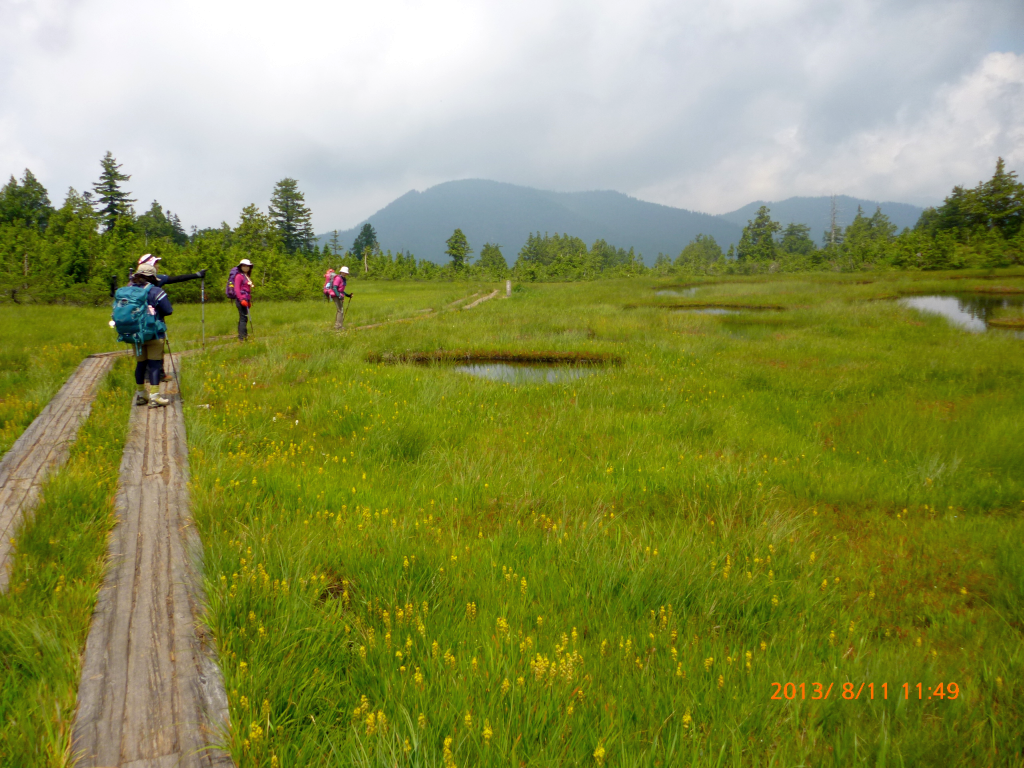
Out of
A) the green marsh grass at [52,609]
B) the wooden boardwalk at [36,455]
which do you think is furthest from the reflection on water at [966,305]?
the wooden boardwalk at [36,455]

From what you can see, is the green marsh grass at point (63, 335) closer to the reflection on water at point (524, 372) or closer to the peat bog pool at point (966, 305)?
the reflection on water at point (524, 372)

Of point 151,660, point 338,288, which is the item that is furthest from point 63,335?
point 151,660

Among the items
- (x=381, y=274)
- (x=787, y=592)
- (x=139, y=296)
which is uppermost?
(x=381, y=274)

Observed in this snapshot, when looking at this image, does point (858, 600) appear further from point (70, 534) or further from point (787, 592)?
point (70, 534)

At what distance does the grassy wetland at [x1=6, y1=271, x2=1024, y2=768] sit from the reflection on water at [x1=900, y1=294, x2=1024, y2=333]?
16446 mm

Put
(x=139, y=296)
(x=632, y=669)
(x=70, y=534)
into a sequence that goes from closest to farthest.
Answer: (x=632, y=669)
(x=70, y=534)
(x=139, y=296)

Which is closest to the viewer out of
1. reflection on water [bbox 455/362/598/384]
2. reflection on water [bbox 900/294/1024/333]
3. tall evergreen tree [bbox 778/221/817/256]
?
reflection on water [bbox 455/362/598/384]

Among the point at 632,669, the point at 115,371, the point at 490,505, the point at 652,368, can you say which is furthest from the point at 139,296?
the point at 652,368

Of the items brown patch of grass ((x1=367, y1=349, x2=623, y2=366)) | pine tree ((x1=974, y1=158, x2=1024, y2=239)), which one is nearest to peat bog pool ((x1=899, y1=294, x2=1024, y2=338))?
brown patch of grass ((x1=367, y1=349, x2=623, y2=366))

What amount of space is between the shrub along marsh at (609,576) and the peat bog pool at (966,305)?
53.5 ft

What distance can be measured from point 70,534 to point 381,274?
6458 cm

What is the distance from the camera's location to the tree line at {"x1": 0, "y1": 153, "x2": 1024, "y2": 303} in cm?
2834

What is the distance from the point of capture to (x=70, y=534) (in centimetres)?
347
